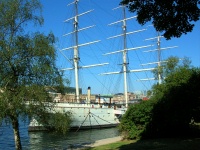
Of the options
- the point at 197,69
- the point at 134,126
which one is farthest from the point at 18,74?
the point at 197,69

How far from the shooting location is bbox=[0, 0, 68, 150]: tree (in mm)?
13016

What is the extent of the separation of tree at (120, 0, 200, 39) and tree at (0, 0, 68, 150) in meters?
4.43

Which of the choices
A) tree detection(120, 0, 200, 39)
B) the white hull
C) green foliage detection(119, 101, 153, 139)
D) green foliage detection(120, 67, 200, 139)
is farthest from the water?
tree detection(120, 0, 200, 39)

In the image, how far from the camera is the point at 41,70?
44.4 ft

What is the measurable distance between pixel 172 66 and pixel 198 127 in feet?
65.3

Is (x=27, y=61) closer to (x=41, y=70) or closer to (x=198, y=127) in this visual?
(x=41, y=70)

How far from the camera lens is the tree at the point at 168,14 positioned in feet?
35.9

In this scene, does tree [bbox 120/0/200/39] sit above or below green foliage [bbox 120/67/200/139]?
above

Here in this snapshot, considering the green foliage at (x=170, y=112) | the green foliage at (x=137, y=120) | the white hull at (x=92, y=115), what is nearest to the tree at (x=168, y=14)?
the green foliage at (x=170, y=112)

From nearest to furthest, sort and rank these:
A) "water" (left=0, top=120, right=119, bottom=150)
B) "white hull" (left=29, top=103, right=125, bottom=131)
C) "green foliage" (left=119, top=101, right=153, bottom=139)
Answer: "green foliage" (left=119, top=101, right=153, bottom=139) → "water" (left=0, top=120, right=119, bottom=150) → "white hull" (left=29, top=103, right=125, bottom=131)

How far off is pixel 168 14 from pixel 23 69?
6.02 meters

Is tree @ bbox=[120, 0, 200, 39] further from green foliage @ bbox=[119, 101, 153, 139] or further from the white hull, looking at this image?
the white hull

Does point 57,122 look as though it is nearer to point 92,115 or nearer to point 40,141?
point 40,141

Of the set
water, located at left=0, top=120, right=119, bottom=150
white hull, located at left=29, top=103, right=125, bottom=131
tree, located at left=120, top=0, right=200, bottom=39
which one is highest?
tree, located at left=120, top=0, right=200, bottom=39
